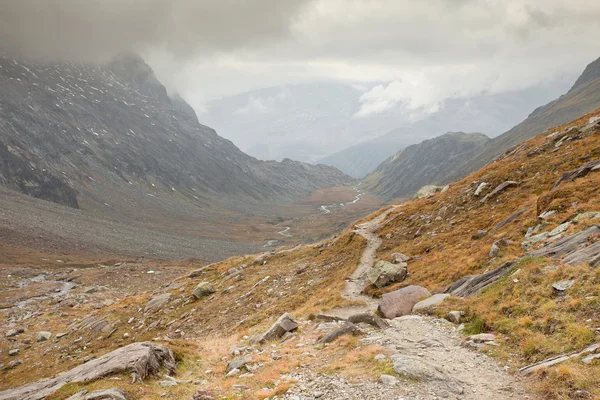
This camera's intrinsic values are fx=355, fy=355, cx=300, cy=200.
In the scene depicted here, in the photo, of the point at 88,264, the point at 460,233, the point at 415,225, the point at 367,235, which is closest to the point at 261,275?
the point at 367,235

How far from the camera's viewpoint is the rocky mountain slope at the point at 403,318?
42.2 ft

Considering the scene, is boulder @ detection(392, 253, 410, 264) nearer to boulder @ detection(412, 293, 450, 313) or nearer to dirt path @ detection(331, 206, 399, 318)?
dirt path @ detection(331, 206, 399, 318)

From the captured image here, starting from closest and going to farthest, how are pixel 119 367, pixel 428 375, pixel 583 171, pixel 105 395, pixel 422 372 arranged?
pixel 428 375
pixel 422 372
pixel 105 395
pixel 119 367
pixel 583 171

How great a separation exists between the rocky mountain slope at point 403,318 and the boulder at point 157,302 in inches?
14.0

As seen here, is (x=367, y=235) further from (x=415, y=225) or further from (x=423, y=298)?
(x=423, y=298)

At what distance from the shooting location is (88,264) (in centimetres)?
11962

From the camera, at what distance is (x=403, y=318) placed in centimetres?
2042

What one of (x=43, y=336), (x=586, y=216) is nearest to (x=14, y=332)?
(x=43, y=336)

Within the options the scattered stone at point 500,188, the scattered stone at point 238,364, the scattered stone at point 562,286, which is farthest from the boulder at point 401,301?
the scattered stone at point 500,188

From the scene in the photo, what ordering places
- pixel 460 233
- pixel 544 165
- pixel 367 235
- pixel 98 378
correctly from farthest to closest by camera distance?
1. pixel 367 235
2. pixel 544 165
3. pixel 460 233
4. pixel 98 378

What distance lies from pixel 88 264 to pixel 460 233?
405ft

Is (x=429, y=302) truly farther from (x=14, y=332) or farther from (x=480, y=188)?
(x=14, y=332)

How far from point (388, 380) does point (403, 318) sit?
27.6 feet

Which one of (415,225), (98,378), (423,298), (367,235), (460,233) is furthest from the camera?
(367,235)
